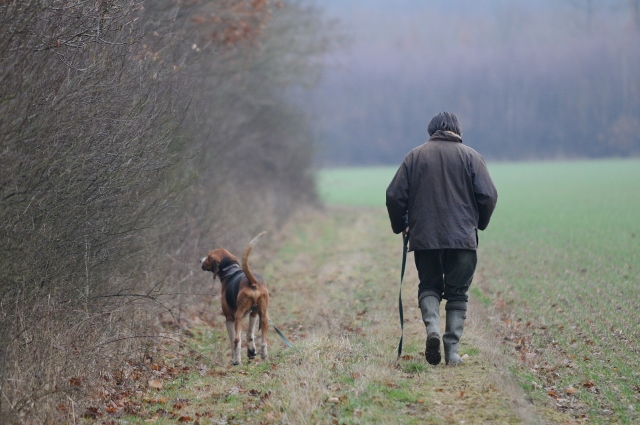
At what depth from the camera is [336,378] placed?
7477 millimetres

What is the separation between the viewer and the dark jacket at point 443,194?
8070 millimetres

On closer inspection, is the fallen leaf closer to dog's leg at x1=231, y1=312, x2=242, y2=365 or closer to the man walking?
dog's leg at x1=231, y1=312, x2=242, y2=365

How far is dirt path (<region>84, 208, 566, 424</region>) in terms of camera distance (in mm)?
6480

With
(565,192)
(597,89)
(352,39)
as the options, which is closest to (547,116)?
(597,89)

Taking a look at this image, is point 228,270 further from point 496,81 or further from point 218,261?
point 496,81

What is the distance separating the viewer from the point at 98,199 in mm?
7738

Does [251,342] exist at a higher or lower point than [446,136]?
lower

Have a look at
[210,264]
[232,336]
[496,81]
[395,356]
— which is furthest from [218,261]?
[496,81]

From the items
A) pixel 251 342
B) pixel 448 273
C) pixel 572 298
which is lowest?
pixel 572 298

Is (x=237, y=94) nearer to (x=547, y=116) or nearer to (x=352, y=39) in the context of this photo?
(x=352, y=39)

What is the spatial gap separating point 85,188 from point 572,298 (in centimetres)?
721

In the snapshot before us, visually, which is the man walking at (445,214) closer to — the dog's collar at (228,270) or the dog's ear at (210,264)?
the dog's collar at (228,270)

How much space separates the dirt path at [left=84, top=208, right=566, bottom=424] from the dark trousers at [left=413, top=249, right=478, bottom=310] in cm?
65

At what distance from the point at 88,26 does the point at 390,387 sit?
4.25 meters
